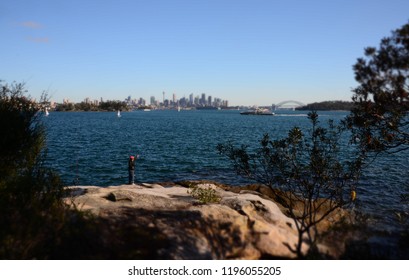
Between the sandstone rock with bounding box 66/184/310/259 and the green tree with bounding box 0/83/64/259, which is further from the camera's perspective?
the sandstone rock with bounding box 66/184/310/259

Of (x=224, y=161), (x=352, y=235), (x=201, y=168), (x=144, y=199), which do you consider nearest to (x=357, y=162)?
(x=352, y=235)

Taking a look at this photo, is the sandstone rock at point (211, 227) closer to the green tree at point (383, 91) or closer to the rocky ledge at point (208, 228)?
the rocky ledge at point (208, 228)

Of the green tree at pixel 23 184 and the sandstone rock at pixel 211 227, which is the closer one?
the green tree at pixel 23 184

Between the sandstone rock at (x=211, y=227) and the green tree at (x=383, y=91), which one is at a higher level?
the green tree at (x=383, y=91)

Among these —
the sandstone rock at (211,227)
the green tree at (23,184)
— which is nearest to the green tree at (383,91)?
the sandstone rock at (211,227)

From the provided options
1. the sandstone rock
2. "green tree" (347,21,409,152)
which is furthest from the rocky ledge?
"green tree" (347,21,409,152)

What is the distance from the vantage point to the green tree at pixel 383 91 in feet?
30.2

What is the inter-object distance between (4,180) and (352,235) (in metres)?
12.1

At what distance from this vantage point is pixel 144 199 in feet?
50.9

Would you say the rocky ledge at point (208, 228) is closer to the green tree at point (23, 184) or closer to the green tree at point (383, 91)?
the green tree at point (23, 184)

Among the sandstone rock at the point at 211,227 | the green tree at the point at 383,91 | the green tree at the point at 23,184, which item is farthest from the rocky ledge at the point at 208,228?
the green tree at the point at 383,91

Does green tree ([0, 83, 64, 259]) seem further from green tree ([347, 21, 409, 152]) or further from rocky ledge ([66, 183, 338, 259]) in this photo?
green tree ([347, 21, 409, 152])

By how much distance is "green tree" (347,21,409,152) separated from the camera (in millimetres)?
9203

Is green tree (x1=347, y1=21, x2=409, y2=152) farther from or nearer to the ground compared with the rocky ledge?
farther from the ground
